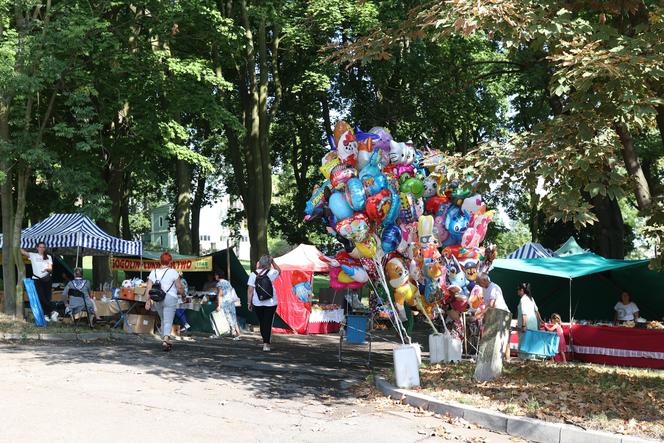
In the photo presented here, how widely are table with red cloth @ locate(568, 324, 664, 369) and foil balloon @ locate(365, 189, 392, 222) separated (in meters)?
6.67

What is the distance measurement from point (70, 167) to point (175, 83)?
13.5 feet

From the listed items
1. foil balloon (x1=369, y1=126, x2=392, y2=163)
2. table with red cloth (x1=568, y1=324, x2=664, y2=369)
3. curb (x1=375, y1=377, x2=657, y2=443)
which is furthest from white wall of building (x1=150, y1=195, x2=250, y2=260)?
curb (x1=375, y1=377, x2=657, y2=443)

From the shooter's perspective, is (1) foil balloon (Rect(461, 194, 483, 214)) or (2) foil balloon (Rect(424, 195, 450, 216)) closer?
(1) foil balloon (Rect(461, 194, 483, 214))

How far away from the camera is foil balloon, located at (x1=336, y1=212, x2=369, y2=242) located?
1106 centimetres

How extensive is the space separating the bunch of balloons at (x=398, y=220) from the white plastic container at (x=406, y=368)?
1.89 metres

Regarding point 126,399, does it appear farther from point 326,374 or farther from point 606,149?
point 606,149

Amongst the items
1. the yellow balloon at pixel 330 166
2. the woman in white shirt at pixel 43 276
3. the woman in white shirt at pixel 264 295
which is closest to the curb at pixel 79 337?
the woman in white shirt at pixel 43 276

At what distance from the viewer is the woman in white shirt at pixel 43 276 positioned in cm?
1680

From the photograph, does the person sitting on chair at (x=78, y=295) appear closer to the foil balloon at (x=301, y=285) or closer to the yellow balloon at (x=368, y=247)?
the foil balloon at (x=301, y=285)

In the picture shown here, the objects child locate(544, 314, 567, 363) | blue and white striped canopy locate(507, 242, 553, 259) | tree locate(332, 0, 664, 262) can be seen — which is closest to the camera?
tree locate(332, 0, 664, 262)

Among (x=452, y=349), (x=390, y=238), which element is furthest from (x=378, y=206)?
(x=452, y=349)

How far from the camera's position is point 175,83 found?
840 inches

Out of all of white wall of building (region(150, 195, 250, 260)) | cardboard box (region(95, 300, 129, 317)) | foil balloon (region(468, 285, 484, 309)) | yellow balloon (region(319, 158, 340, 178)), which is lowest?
cardboard box (region(95, 300, 129, 317))

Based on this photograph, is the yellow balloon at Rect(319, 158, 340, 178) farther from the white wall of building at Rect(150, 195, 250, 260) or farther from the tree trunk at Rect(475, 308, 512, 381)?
the white wall of building at Rect(150, 195, 250, 260)
